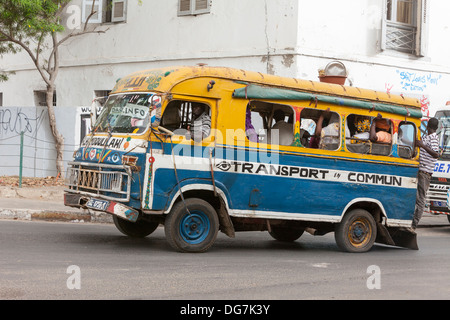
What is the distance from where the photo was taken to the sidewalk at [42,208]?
41.7 ft

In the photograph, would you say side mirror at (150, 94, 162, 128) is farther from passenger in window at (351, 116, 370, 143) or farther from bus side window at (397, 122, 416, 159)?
bus side window at (397, 122, 416, 159)

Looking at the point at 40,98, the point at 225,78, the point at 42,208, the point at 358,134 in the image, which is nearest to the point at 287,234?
the point at 358,134

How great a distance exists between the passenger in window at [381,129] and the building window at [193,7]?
9006mm

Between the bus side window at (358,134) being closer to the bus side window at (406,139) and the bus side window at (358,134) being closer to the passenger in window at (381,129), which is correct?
the passenger in window at (381,129)

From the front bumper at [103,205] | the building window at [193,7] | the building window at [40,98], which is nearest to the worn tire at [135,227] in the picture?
the front bumper at [103,205]

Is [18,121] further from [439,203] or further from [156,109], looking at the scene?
[156,109]

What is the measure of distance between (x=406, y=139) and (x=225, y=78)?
3446 mm

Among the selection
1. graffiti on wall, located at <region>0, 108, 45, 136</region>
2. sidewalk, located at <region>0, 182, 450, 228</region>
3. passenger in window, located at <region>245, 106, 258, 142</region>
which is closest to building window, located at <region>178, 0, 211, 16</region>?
graffiti on wall, located at <region>0, 108, 45, 136</region>

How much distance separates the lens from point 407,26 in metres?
19.5

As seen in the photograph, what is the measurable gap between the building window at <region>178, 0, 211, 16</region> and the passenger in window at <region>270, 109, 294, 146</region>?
922 centimetres

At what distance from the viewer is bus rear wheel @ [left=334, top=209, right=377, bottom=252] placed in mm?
10672

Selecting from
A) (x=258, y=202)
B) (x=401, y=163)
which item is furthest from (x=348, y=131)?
(x=258, y=202)

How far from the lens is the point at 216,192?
9.47m

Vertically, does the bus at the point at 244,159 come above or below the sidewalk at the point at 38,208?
above
